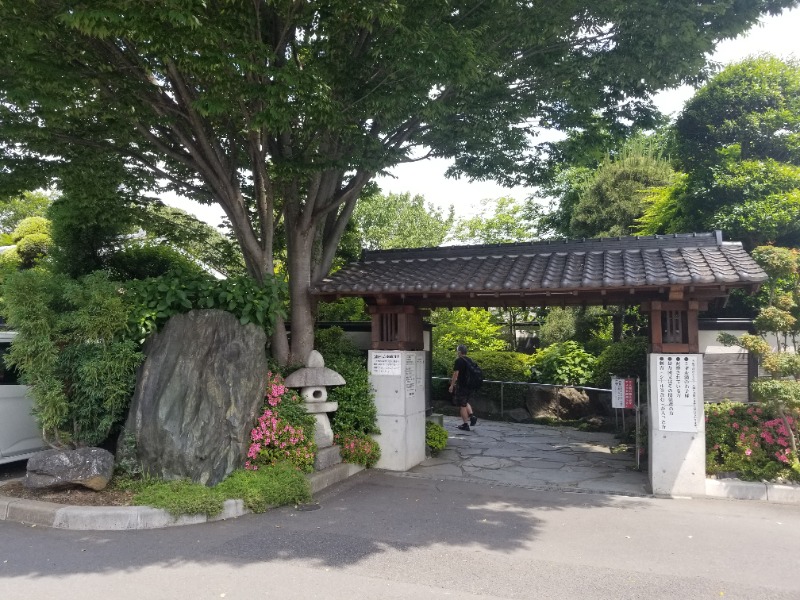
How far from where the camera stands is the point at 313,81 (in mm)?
7176

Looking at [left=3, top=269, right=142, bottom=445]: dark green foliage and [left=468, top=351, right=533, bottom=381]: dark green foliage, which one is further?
[left=468, top=351, right=533, bottom=381]: dark green foliage

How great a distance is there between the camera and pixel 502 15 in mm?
7715

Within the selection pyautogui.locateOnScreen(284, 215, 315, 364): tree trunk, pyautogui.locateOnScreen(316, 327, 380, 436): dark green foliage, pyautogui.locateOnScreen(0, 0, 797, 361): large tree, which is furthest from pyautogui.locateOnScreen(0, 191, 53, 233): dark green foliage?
pyautogui.locateOnScreen(316, 327, 380, 436): dark green foliage

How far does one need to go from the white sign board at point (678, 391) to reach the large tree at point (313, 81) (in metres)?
4.06

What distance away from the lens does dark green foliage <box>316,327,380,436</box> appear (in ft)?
30.6

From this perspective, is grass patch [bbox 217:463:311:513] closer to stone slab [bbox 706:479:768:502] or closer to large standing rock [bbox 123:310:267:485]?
large standing rock [bbox 123:310:267:485]

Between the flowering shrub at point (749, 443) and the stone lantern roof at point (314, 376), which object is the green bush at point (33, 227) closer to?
the stone lantern roof at point (314, 376)

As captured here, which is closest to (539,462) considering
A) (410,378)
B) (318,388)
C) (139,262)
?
(410,378)

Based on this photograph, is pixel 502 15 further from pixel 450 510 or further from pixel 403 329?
pixel 450 510

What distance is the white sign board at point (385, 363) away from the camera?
9555mm

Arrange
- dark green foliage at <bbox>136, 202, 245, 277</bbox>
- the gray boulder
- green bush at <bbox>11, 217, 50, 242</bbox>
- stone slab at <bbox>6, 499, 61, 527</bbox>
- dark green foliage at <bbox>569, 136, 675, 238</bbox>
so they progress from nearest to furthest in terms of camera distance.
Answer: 1. stone slab at <bbox>6, 499, 61, 527</bbox>
2. the gray boulder
3. dark green foliage at <bbox>136, 202, 245, 277</bbox>
4. green bush at <bbox>11, 217, 50, 242</bbox>
5. dark green foliage at <bbox>569, 136, 675, 238</bbox>

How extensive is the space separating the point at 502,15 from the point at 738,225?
828cm

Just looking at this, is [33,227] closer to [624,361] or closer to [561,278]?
[561,278]

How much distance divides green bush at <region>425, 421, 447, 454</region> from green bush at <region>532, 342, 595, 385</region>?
600cm
